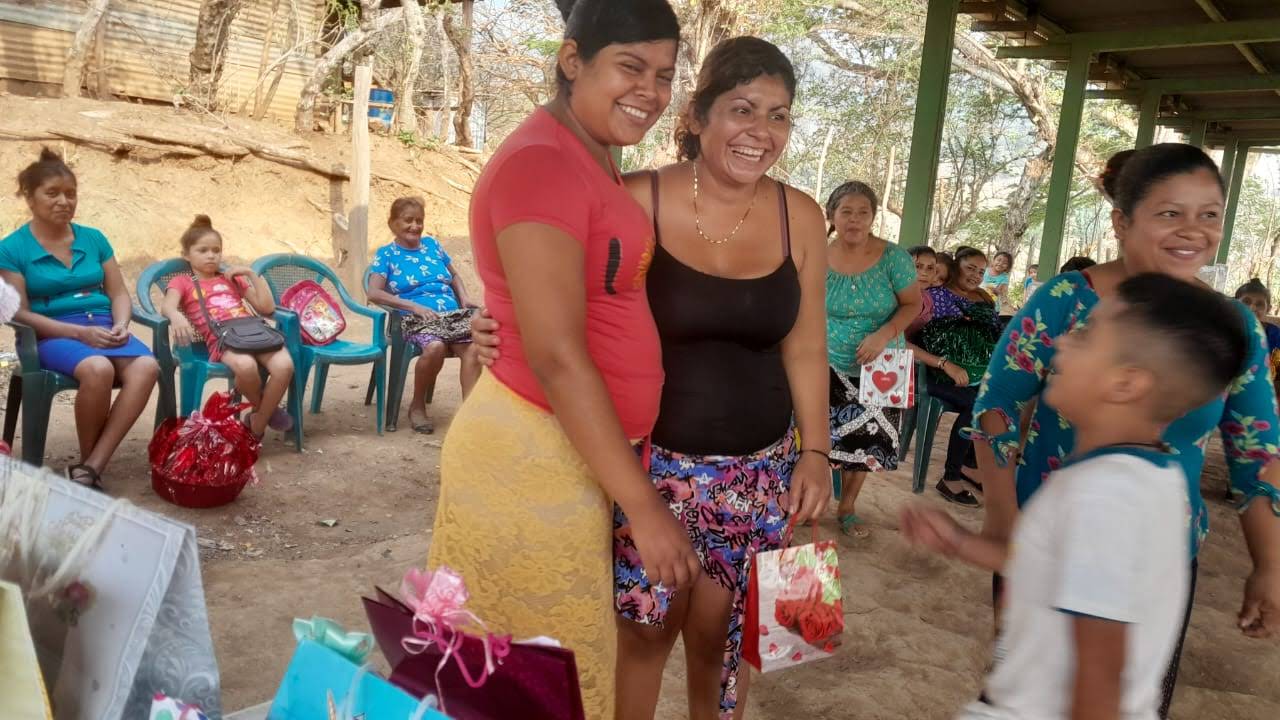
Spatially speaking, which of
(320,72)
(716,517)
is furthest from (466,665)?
(320,72)

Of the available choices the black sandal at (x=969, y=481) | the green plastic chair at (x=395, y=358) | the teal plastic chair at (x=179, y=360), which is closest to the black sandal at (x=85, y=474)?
the teal plastic chair at (x=179, y=360)

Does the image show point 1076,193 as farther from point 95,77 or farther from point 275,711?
point 275,711

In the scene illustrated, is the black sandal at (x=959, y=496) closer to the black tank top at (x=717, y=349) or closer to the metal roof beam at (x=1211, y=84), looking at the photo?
the black tank top at (x=717, y=349)

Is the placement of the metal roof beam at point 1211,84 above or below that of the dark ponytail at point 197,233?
above

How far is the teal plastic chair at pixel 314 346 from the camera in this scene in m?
5.20

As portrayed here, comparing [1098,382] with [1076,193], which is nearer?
[1098,382]

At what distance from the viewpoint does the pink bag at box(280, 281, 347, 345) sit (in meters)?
5.38

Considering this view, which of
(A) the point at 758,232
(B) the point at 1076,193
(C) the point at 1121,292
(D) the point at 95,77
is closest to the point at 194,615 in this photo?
(A) the point at 758,232

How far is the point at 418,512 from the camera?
435cm

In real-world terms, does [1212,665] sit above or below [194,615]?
below

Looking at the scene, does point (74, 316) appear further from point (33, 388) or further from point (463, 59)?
point (463, 59)

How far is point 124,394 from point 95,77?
27.1 ft

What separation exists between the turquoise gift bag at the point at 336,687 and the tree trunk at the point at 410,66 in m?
11.5

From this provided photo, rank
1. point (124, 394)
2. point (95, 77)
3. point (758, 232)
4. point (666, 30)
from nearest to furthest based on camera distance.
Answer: point (666, 30) < point (758, 232) < point (124, 394) < point (95, 77)
